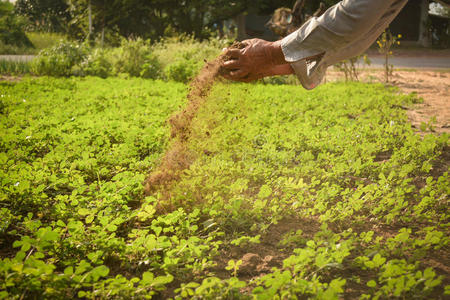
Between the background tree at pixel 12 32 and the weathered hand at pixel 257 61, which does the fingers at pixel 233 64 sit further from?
the background tree at pixel 12 32

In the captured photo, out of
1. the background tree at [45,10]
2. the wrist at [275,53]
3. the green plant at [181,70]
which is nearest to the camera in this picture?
the wrist at [275,53]

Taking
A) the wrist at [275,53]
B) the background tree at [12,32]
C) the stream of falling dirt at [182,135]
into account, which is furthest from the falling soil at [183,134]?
the background tree at [12,32]

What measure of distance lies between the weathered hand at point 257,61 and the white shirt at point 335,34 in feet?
0.28

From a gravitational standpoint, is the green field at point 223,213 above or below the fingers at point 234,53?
below

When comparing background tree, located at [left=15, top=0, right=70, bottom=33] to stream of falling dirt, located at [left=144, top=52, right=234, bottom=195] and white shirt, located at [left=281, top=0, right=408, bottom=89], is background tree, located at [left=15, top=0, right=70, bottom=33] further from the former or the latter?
white shirt, located at [left=281, top=0, right=408, bottom=89]

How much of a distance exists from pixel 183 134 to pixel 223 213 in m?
0.95

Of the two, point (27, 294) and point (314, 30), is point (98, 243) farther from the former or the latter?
point (314, 30)

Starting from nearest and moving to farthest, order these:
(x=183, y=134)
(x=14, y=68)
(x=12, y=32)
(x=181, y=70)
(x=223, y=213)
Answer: (x=223, y=213) → (x=183, y=134) → (x=181, y=70) → (x=14, y=68) → (x=12, y=32)

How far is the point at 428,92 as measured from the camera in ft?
28.1

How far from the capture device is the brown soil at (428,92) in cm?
584

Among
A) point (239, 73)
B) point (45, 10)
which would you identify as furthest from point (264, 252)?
point (45, 10)

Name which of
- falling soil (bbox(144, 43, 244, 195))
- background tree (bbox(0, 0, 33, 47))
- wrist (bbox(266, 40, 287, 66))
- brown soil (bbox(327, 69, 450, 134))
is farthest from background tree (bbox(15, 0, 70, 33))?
→ wrist (bbox(266, 40, 287, 66))

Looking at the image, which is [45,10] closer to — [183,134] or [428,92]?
[428,92]

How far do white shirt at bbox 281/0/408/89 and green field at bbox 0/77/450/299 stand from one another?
2.89 ft
